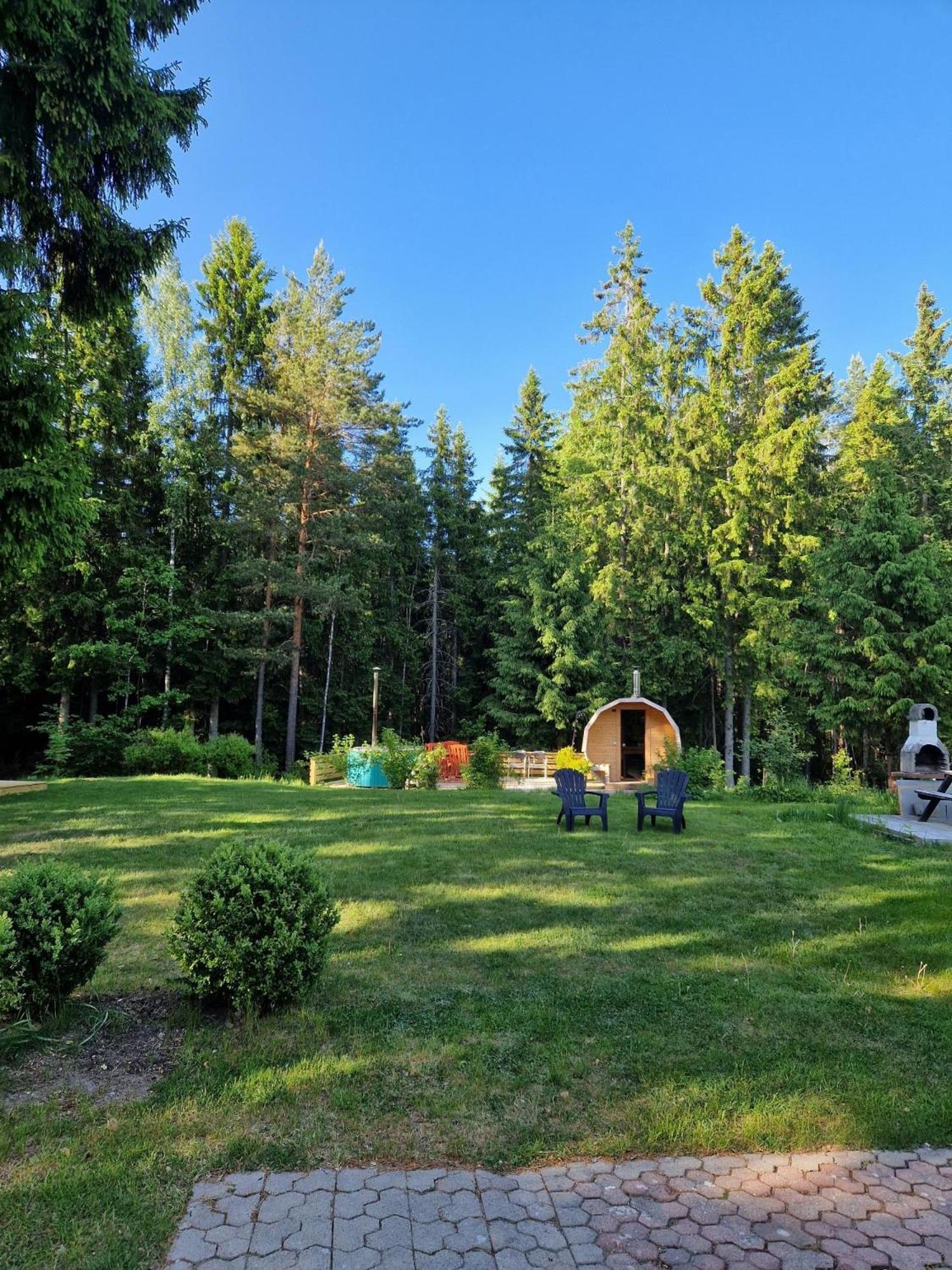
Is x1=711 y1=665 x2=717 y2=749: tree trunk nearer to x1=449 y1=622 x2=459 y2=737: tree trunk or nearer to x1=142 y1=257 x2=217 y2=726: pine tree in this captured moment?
x1=449 y1=622 x2=459 y2=737: tree trunk

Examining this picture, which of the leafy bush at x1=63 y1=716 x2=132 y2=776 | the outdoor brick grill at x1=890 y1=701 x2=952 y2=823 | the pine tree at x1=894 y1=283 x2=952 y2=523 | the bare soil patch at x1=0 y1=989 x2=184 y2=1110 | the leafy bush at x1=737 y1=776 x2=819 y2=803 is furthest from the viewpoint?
the pine tree at x1=894 y1=283 x2=952 y2=523

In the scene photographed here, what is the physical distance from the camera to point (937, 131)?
19.4ft

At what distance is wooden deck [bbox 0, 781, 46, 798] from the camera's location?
10.1m

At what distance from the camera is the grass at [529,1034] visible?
221cm

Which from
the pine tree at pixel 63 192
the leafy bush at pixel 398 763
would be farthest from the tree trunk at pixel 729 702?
the pine tree at pixel 63 192

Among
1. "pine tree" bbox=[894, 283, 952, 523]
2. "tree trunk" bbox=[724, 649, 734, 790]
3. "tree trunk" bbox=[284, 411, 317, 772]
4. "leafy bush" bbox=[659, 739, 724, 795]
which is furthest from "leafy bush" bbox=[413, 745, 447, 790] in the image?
"pine tree" bbox=[894, 283, 952, 523]

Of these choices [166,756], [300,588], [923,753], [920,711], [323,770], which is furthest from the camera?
[300,588]

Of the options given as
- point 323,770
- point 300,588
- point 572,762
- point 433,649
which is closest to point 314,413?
point 300,588

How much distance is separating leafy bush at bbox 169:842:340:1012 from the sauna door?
1508 centimetres

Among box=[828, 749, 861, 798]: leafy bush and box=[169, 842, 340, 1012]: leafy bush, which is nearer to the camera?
box=[169, 842, 340, 1012]: leafy bush

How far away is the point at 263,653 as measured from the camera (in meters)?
20.0

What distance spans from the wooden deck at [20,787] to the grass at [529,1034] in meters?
4.50

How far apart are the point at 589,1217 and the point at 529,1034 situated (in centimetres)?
113

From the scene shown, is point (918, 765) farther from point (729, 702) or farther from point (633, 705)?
point (729, 702)
